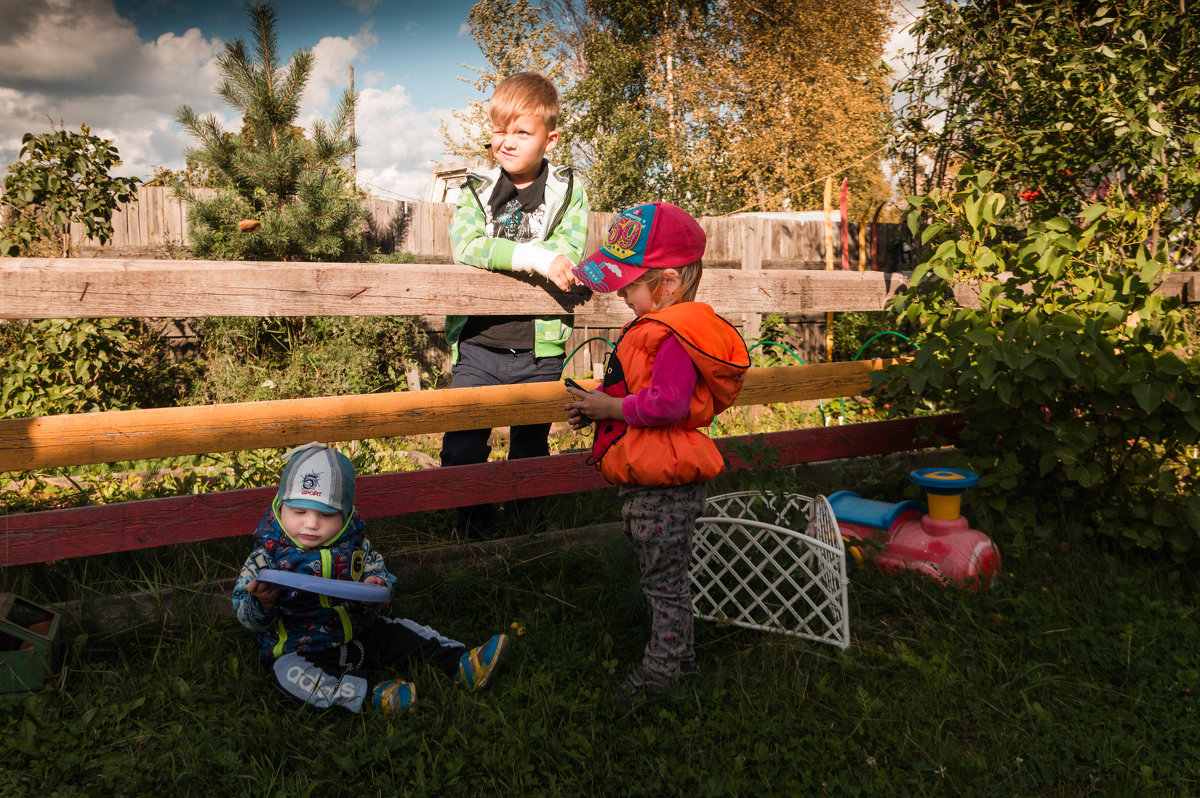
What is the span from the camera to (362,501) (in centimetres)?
274

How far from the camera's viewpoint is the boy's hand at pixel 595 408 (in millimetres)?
2078

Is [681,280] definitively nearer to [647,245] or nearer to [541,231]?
[647,245]

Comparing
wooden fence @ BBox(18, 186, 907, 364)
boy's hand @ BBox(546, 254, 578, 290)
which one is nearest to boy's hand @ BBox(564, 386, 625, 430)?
boy's hand @ BBox(546, 254, 578, 290)

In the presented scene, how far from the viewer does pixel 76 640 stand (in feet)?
7.67

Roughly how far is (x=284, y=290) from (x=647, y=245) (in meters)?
1.28

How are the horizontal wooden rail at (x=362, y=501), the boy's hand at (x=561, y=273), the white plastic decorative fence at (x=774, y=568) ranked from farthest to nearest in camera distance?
the boy's hand at (x=561, y=273)
the white plastic decorative fence at (x=774, y=568)
the horizontal wooden rail at (x=362, y=501)

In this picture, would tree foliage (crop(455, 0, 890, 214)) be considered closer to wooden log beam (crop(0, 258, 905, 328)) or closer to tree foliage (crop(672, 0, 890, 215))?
tree foliage (crop(672, 0, 890, 215))

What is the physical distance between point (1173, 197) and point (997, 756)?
3201 mm

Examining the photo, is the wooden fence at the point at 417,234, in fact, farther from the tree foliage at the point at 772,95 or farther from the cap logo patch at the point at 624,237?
the tree foliage at the point at 772,95

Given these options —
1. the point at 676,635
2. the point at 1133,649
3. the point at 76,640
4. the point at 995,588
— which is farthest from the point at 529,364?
the point at 1133,649

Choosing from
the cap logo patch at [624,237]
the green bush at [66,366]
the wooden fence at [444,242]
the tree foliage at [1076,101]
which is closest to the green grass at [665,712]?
the cap logo patch at [624,237]

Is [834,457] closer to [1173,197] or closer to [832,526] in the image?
[832,526]

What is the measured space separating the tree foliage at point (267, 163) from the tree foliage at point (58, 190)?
999mm

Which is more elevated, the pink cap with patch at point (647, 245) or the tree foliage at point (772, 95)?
the tree foliage at point (772, 95)
